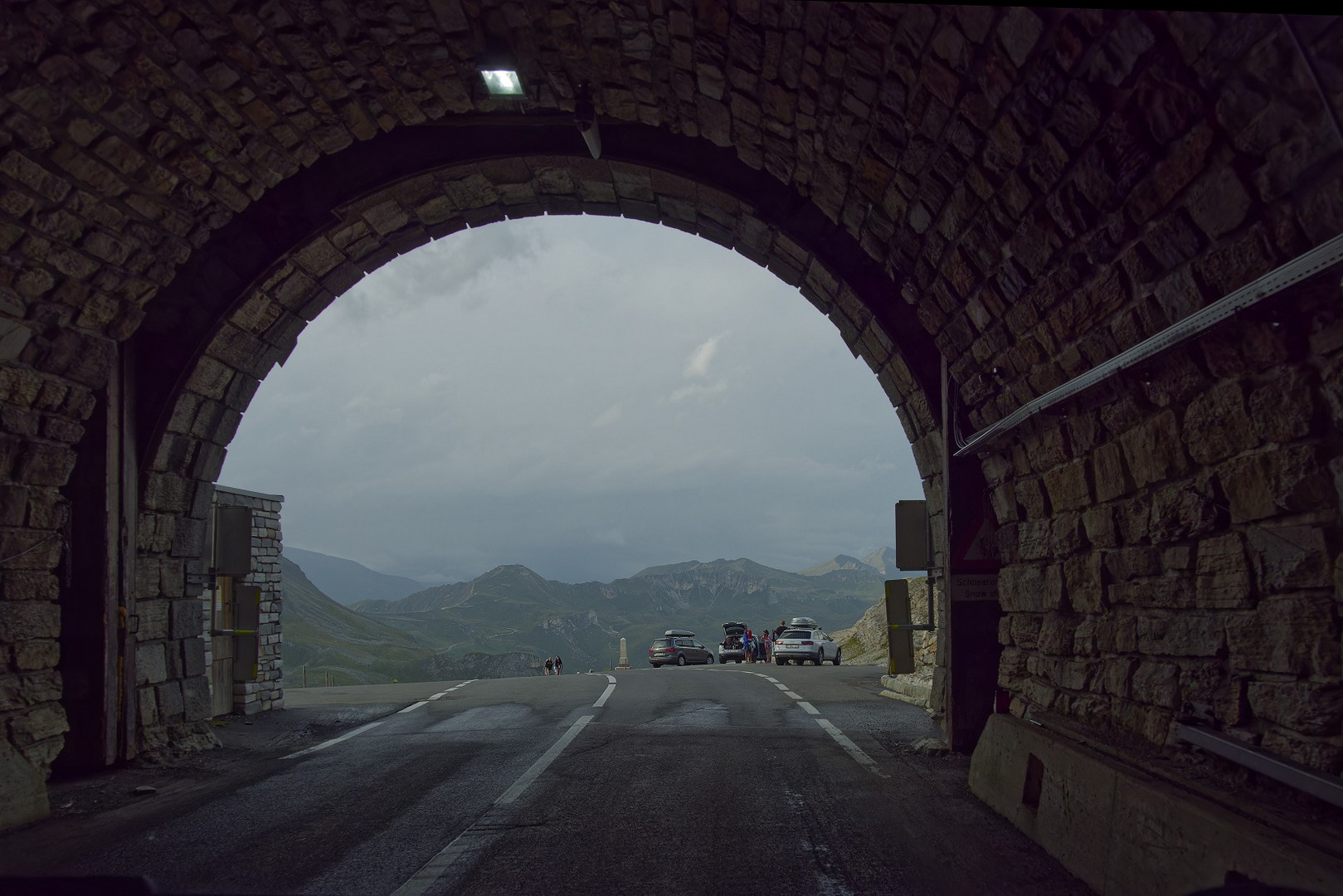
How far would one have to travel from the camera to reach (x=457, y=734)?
419 inches

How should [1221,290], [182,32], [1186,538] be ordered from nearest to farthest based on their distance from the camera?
[1221,290]
[1186,538]
[182,32]

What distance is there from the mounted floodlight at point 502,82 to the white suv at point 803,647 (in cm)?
2633

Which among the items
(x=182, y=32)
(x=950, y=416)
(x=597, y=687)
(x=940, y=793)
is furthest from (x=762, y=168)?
(x=597, y=687)

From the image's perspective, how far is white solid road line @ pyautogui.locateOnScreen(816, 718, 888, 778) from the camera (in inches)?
312

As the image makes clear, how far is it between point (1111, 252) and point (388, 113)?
20.4ft

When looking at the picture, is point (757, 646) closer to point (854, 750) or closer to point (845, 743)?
point (845, 743)

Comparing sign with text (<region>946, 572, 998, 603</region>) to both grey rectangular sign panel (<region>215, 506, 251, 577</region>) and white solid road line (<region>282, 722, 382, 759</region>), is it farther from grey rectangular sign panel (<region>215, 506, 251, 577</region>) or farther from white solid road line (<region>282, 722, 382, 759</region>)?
grey rectangular sign panel (<region>215, 506, 251, 577</region>)

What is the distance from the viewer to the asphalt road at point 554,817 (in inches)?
184

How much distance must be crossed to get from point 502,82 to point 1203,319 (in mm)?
5893

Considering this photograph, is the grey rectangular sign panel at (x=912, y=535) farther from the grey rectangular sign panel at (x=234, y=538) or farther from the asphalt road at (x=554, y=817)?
the grey rectangular sign panel at (x=234, y=538)

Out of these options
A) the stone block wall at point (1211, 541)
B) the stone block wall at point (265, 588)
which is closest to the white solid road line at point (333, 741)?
the stone block wall at point (265, 588)

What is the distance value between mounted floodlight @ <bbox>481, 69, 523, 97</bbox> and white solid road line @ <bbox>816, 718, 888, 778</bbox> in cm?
677

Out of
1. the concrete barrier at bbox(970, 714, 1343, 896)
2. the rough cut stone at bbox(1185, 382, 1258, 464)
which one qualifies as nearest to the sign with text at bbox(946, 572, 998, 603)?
the concrete barrier at bbox(970, 714, 1343, 896)

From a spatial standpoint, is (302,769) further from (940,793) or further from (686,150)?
(686,150)
